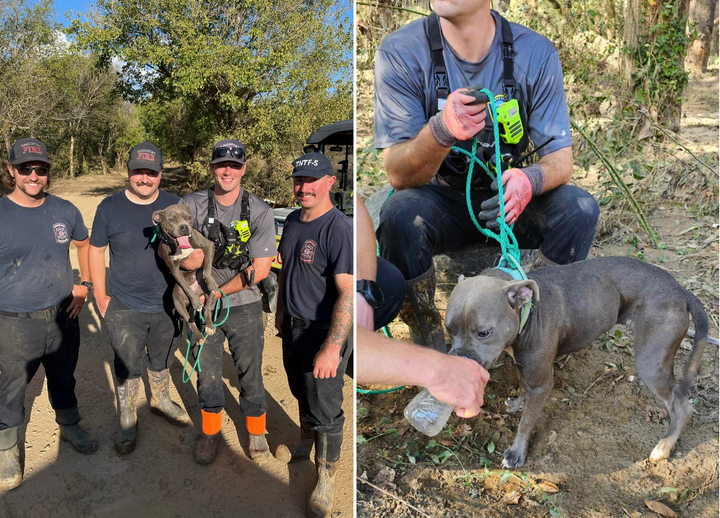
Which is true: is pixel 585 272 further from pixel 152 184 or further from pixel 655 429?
pixel 152 184

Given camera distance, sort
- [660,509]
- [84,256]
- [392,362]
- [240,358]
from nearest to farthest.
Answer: [392,362], [660,509], [240,358], [84,256]

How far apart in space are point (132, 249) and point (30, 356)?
0.90m

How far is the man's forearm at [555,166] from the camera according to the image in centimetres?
239

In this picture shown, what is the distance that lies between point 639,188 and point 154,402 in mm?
3924

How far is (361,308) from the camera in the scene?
2.14 m

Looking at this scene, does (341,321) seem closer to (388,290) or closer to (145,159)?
(388,290)

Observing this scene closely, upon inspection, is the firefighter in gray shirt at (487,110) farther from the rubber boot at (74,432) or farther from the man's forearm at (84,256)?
the rubber boot at (74,432)

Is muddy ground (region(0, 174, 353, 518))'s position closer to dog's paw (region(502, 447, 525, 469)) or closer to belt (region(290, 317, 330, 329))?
belt (region(290, 317, 330, 329))

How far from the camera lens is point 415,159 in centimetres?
222

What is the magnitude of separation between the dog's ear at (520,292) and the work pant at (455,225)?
71 centimetres

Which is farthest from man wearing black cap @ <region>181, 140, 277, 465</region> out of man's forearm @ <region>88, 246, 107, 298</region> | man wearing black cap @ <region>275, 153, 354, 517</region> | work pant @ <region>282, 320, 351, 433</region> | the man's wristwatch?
the man's wristwatch

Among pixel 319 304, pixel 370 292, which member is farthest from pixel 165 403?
pixel 370 292

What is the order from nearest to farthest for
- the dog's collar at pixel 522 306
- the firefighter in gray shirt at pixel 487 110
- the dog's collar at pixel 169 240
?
1. the dog's collar at pixel 522 306
2. the firefighter in gray shirt at pixel 487 110
3. the dog's collar at pixel 169 240

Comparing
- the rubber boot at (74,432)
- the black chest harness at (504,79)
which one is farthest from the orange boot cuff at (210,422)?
the black chest harness at (504,79)
